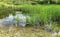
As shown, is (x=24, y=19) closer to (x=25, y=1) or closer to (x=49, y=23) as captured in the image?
(x=49, y=23)

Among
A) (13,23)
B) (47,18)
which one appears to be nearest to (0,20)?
(13,23)

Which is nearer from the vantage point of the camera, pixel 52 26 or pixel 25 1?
A: pixel 52 26

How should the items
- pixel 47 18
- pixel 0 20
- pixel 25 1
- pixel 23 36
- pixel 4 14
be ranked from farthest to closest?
1. pixel 25 1
2. pixel 4 14
3. pixel 0 20
4. pixel 47 18
5. pixel 23 36

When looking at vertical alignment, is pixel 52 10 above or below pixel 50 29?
above

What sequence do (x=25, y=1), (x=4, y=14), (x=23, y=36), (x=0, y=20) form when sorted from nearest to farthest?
(x=23, y=36) → (x=0, y=20) → (x=4, y=14) → (x=25, y=1)

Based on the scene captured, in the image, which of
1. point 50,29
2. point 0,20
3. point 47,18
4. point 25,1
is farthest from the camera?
point 25,1

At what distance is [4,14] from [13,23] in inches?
62.2

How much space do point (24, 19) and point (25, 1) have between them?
4597mm

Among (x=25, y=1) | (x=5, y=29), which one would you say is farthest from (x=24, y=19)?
(x=25, y=1)

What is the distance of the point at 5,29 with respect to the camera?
6828mm

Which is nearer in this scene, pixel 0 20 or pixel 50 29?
pixel 50 29

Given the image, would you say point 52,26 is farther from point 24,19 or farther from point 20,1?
point 20,1

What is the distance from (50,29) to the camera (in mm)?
6766

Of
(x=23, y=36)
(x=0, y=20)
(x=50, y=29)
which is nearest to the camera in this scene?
(x=23, y=36)
